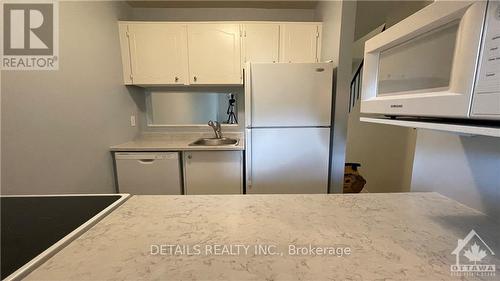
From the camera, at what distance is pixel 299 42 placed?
2.25 m

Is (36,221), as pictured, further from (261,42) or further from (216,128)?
(261,42)

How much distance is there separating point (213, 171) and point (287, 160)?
75 cm

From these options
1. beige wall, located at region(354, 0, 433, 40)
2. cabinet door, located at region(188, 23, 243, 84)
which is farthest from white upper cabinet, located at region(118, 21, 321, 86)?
beige wall, located at region(354, 0, 433, 40)

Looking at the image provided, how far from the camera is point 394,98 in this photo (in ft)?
2.12

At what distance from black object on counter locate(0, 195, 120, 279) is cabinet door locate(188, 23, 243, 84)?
5.61 feet

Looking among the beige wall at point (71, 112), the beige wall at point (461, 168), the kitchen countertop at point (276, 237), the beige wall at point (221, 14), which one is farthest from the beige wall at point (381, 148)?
the beige wall at point (71, 112)

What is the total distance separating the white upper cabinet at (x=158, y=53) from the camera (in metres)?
2.21

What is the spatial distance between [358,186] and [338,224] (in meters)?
2.21

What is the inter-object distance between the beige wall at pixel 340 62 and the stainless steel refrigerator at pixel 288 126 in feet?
0.30

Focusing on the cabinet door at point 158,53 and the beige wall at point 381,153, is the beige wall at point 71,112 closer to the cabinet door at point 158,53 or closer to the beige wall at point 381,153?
the cabinet door at point 158,53

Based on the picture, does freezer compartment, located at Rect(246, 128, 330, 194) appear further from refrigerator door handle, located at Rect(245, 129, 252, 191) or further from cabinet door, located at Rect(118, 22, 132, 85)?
cabinet door, located at Rect(118, 22, 132, 85)

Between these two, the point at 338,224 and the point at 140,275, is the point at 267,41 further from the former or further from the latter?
the point at 140,275

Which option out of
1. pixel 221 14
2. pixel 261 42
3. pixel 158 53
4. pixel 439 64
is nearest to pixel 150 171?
pixel 158 53

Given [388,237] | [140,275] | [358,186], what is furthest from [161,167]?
[358,186]
